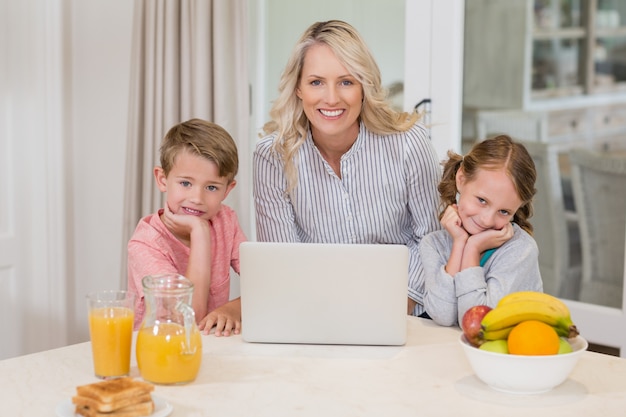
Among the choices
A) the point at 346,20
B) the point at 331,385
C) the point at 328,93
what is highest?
the point at 346,20

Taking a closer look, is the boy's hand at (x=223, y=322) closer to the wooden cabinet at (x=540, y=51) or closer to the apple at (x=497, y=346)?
the apple at (x=497, y=346)

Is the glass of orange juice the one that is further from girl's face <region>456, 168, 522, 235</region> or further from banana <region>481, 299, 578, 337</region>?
girl's face <region>456, 168, 522, 235</region>

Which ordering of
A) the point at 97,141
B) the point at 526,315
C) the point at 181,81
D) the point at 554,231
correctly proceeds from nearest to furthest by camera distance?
the point at 526,315
the point at 554,231
the point at 181,81
the point at 97,141

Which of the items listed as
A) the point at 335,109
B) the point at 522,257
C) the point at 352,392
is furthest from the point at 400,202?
the point at 352,392

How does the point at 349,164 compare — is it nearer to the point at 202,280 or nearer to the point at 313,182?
the point at 313,182

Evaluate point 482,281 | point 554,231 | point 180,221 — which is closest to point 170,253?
point 180,221

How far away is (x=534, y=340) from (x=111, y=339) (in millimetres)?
726

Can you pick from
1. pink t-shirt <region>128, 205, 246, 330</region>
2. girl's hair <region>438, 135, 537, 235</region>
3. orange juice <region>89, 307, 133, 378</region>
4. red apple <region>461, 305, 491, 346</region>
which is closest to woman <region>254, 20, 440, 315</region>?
pink t-shirt <region>128, 205, 246, 330</region>

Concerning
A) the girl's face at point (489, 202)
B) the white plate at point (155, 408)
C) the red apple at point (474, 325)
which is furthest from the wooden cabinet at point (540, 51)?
the white plate at point (155, 408)

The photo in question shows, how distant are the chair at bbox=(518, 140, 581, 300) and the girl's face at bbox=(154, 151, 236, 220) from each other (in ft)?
4.72

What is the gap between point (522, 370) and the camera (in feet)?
4.76

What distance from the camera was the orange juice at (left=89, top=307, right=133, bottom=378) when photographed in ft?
5.01

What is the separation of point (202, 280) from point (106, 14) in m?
1.95

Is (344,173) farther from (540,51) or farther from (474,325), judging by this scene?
(540,51)
